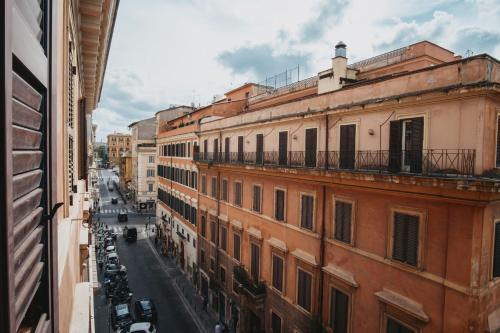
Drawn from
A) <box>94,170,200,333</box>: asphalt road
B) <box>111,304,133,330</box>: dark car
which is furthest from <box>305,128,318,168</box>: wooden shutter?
<box>111,304,133,330</box>: dark car

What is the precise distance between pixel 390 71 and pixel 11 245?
716 inches

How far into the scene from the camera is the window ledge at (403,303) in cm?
952

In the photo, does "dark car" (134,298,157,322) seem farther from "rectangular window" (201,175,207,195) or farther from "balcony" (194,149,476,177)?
"balcony" (194,149,476,177)

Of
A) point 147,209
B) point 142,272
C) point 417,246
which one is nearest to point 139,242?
point 142,272

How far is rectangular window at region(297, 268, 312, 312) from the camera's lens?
1387 cm

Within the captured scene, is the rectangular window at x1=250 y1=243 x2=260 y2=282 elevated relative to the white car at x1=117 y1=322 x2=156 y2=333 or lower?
elevated

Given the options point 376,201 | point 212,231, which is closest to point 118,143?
point 212,231

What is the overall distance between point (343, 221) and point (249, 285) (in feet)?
25.4

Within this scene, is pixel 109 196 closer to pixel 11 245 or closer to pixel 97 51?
pixel 97 51

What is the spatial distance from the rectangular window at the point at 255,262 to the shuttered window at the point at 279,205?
274 centimetres

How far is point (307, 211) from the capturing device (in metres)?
14.1

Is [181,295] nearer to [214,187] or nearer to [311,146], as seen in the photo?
[214,187]

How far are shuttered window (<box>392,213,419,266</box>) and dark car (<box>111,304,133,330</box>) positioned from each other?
667 inches

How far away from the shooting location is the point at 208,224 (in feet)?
78.0
